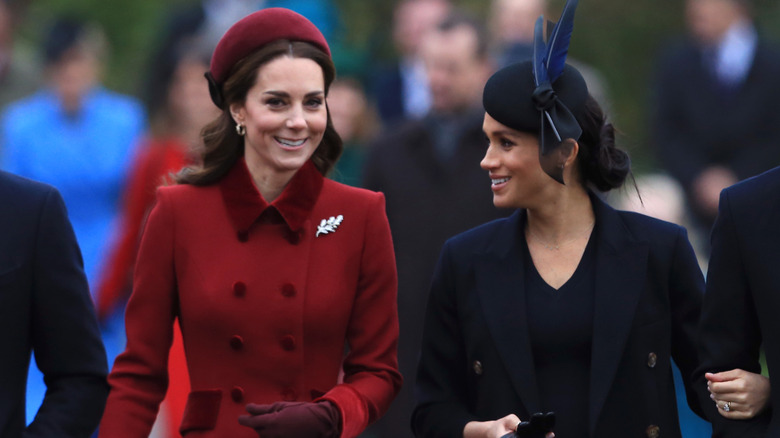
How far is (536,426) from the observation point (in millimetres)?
4840

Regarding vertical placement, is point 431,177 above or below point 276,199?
above

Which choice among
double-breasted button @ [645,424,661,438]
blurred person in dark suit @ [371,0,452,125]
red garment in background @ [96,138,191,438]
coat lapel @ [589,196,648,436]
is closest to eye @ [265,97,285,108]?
coat lapel @ [589,196,648,436]

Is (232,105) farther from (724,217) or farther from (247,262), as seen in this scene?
(724,217)

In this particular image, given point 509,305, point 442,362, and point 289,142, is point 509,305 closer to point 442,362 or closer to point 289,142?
point 442,362

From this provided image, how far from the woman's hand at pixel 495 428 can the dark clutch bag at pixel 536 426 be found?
0.04 metres

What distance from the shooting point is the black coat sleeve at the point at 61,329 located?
192 inches

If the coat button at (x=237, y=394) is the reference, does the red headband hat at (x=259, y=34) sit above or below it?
above

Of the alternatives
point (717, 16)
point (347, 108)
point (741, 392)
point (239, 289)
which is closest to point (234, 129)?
point (239, 289)

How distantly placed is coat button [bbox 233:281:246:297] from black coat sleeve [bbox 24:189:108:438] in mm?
498

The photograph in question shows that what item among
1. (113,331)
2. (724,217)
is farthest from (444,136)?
(724,217)

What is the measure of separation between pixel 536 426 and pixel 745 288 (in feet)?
2.41

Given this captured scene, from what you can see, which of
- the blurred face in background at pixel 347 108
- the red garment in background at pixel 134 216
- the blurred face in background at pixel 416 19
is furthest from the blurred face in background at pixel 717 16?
the red garment in background at pixel 134 216

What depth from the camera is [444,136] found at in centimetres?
862

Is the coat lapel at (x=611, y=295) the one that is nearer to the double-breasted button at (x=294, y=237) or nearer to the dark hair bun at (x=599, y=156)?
the dark hair bun at (x=599, y=156)
